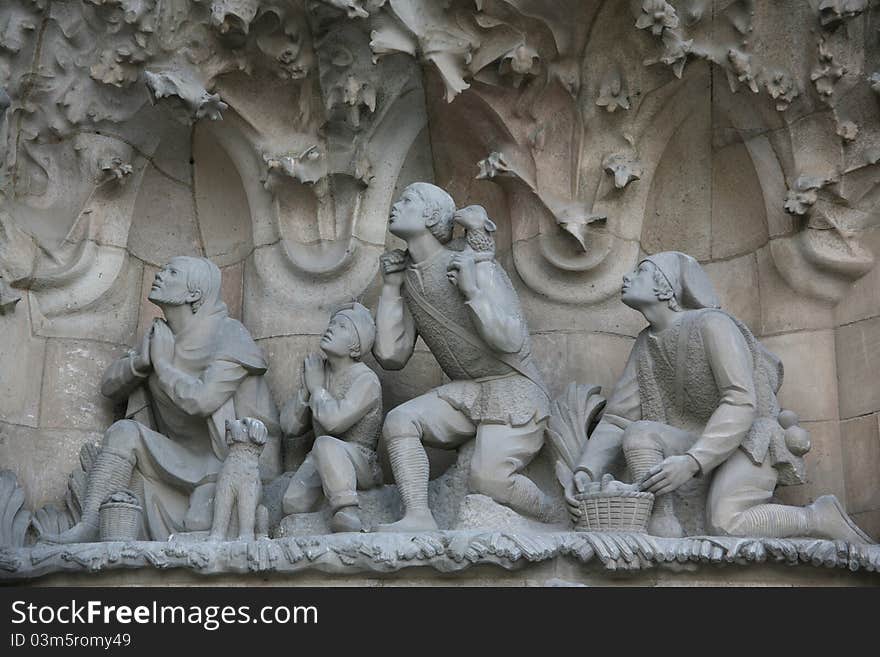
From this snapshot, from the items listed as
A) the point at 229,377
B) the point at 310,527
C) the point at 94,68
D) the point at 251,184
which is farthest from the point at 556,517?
the point at 94,68

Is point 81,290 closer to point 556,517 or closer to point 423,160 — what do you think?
point 423,160

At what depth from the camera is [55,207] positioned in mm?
8180

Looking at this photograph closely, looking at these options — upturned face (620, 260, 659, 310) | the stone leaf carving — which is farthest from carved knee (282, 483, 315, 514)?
the stone leaf carving

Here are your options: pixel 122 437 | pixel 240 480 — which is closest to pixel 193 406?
pixel 122 437

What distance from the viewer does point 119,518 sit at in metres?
7.35

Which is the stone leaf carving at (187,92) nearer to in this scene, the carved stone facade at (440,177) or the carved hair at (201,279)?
the carved stone facade at (440,177)

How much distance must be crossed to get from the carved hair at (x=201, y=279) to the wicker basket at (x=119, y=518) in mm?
918

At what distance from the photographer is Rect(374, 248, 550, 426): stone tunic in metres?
7.45

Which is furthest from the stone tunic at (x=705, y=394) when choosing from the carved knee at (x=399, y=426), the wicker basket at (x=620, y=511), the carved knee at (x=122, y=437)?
the carved knee at (x=122, y=437)

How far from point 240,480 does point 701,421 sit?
1.80 m

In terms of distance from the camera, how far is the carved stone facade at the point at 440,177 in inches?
307

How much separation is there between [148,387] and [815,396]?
9.07ft

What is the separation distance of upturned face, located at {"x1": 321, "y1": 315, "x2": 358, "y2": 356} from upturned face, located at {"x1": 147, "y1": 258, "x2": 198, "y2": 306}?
24.0 inches

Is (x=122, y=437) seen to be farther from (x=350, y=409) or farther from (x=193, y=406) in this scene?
(x=350, y=409)
